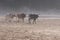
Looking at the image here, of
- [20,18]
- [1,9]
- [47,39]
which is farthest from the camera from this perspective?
[1,9]

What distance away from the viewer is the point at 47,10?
29.7 m

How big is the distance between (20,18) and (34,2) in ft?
33.9

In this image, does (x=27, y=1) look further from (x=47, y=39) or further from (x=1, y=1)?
(x=47, y=39)

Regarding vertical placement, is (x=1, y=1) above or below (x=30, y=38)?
above

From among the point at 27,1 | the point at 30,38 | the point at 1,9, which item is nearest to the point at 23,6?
the point at 27,1

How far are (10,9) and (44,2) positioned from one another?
4.75 m

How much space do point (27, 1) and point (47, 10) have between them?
294 centimetres

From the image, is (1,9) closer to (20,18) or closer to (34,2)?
(34,2)

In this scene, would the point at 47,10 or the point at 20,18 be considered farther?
the point at 47,10

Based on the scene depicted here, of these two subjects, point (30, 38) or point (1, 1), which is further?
point (1, 1)

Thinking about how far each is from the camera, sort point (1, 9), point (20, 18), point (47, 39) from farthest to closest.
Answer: point (1, 9)
point (20, 18)
point (47, 39)

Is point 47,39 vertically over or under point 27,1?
under

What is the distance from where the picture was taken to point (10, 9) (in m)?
29.1

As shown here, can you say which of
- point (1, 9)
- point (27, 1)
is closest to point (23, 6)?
point (27, 1)
